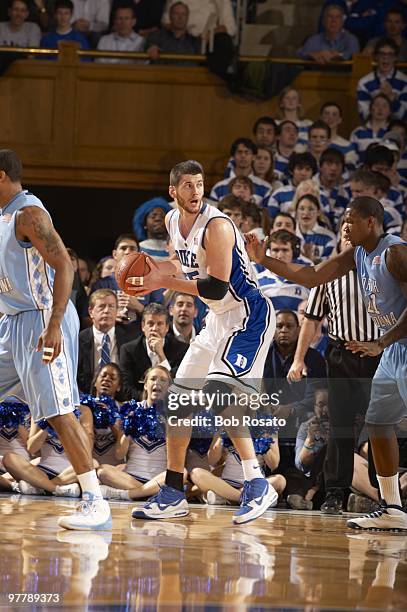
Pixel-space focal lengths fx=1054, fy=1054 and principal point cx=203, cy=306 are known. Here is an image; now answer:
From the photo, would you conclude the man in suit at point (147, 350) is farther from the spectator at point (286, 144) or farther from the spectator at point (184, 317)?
the spectator at point (286, 144)

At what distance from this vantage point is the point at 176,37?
1127 centimetres

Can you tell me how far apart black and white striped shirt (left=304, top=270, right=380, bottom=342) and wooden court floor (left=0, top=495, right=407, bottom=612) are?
4.00ft

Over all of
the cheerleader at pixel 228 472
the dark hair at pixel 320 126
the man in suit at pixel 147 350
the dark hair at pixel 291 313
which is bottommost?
the cheerleader at pixel 228 472

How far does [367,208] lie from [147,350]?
211 centimetres

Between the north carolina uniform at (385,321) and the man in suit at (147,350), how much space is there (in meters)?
1.80

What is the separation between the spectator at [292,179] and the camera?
9.47 meters

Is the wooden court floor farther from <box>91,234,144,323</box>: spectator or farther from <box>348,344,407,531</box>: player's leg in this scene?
<box>91,234,144,323</box>: spectator

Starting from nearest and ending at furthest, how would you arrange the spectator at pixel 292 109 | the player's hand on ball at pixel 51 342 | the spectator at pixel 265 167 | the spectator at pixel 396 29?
1. the player's hand on ball at pixel 51 342
2. the spectator at pixel 265 167
3. the spectator at pixel 292 109
4. the spectator at pixel 396 29

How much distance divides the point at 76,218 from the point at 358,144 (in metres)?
3.10

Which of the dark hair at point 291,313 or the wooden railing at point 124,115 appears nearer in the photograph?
the dark hair at point 291,313

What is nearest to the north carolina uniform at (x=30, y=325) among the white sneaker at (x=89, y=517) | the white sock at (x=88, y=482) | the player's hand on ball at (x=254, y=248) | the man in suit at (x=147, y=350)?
the white sock at (x=88, y=482)

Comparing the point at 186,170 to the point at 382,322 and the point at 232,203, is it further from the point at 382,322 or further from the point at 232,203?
the point at 232,203

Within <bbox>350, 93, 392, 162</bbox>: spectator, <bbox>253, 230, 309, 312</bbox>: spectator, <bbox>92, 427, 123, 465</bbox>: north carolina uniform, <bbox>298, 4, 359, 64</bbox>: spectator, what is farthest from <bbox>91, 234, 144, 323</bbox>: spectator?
<bbox>298, 4, 359, 64</bbox>: spectator

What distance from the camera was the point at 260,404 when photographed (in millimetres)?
6980
